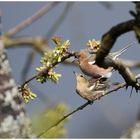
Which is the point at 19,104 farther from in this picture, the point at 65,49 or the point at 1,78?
the point at 65,49

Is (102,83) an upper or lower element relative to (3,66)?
lower

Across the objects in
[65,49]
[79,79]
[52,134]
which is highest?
[65,49]

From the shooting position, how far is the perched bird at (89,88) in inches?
70.7

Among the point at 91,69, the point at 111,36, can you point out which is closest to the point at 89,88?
the point at 91,69

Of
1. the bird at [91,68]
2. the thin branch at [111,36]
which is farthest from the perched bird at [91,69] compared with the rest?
the thin branch at [111,36]

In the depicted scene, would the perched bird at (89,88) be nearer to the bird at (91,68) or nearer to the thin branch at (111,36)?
the bird at (91,68)

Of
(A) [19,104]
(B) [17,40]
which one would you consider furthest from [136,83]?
(B) [17,40]

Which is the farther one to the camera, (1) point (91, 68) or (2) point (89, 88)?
(2) point (89, 88)

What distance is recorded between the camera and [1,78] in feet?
3.89

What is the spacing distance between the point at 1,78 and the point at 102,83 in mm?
645

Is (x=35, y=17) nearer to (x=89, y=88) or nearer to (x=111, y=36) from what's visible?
(x=89, y=88)

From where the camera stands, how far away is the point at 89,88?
1.83m

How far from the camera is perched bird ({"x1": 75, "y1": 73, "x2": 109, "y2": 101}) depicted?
1.79 meters

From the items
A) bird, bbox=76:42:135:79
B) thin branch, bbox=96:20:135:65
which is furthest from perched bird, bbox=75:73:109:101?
thin branch, bbox=96:20:135:65
